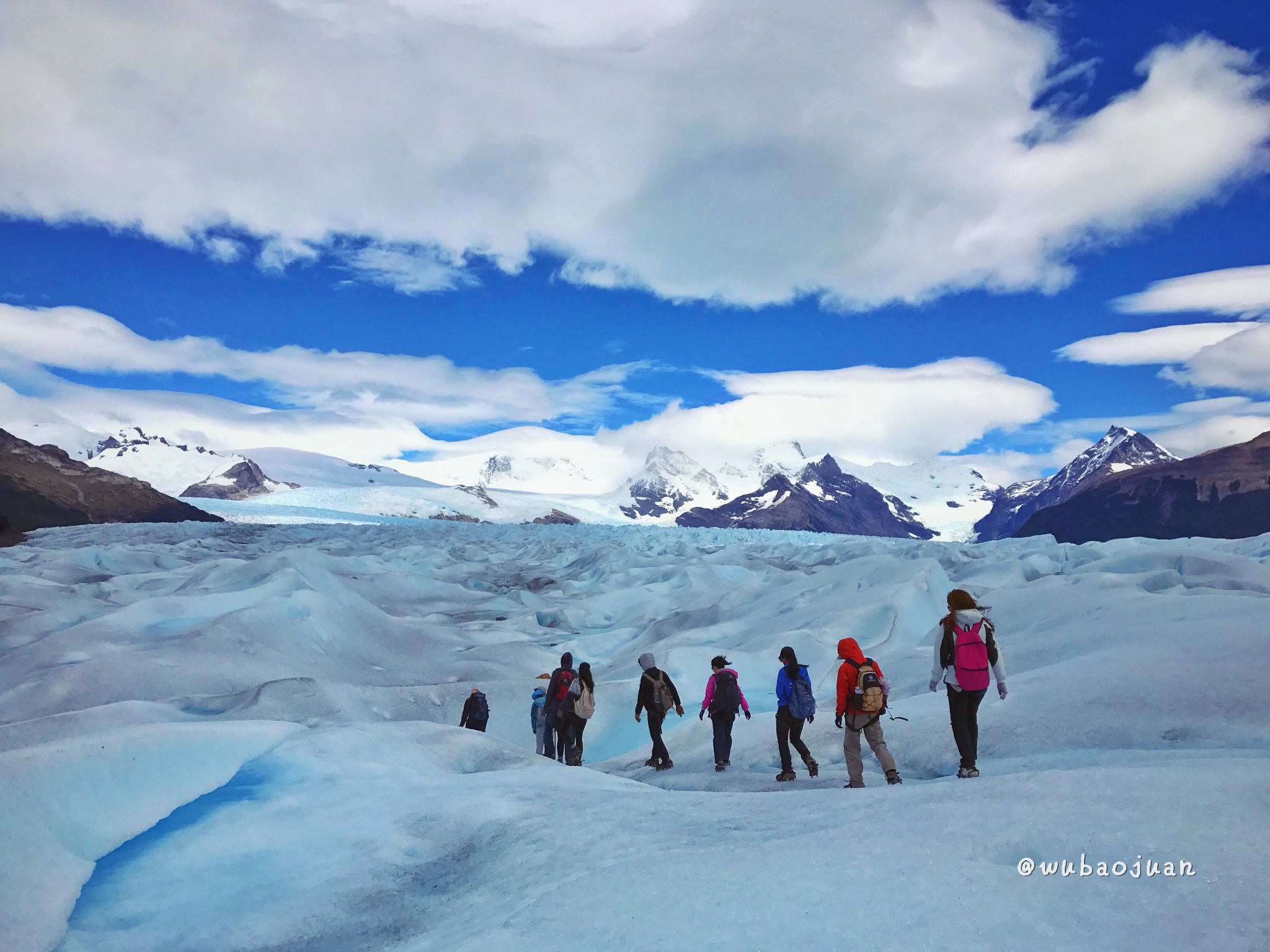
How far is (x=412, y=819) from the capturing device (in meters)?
5.13

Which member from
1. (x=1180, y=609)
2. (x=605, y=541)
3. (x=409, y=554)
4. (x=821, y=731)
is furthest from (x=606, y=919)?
(x=605, y=541)

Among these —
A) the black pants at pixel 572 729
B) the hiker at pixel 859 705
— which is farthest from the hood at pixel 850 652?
the black pants at pixel 572 729

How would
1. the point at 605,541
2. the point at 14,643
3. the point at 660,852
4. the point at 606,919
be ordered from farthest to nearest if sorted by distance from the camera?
the point at 605,541 < the point at 14,643 < the point at 660,852 < the point at 606,919

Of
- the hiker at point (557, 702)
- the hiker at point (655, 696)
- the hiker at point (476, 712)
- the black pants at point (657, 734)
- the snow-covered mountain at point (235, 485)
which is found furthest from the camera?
the snow-covered mountain at point (235, 485)

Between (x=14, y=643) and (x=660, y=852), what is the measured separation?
47.1 feet

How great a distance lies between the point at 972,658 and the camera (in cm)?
579

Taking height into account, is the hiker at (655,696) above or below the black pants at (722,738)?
above

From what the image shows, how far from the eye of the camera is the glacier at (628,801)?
3330 millimetres

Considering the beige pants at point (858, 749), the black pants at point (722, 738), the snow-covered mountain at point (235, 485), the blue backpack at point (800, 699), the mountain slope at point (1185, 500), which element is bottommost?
the black pants at point (722, 738)

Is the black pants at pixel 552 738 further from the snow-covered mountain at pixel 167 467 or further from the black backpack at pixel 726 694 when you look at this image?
the snow-covered mountain at pixel 167 467

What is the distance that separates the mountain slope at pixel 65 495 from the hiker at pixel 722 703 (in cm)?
6177

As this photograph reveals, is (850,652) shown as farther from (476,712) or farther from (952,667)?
(476,712)

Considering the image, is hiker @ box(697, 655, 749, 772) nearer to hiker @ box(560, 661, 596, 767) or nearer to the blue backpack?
the blue backpack

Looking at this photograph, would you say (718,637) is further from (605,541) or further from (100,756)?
(605,541)
